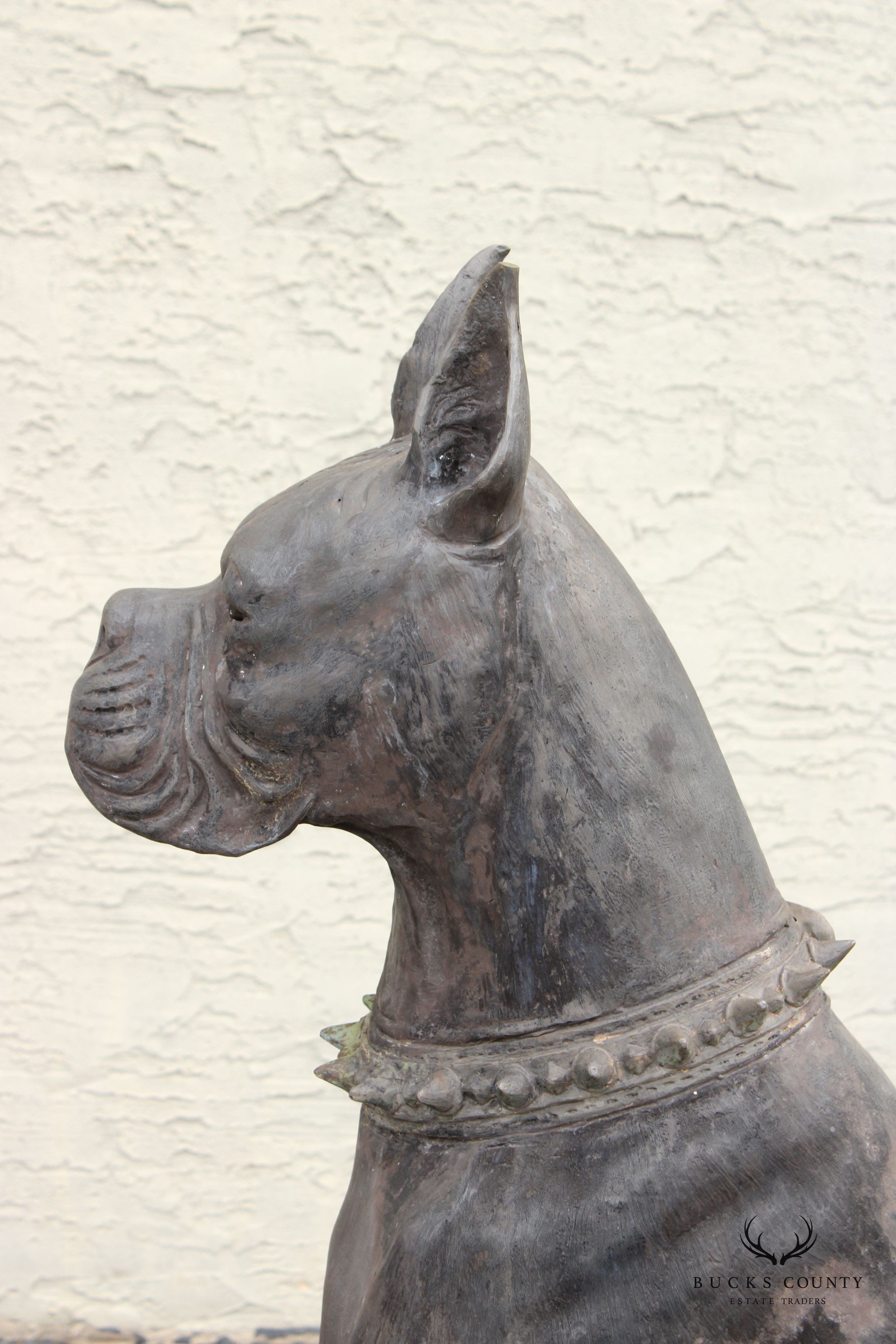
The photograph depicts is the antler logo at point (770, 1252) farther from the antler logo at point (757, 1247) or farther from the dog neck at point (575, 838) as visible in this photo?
the dog neck at point (575, 838)

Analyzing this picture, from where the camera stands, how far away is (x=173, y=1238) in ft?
6.82

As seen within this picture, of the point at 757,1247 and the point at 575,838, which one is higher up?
the point at 575,838

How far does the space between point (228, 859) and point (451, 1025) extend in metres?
1.42

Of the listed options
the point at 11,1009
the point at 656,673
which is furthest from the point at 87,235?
the point at 656,673

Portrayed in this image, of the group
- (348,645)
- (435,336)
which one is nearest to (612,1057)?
(348,645)

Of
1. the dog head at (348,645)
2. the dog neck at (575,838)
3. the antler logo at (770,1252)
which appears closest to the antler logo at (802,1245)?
the antler logo at (770,1252)

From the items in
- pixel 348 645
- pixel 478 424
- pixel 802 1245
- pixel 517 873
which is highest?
pixel 478 424

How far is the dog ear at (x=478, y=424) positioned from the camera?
608 mm

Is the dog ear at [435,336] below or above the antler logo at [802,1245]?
above

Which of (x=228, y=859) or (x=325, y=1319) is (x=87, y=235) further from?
(x=325, y=1319)

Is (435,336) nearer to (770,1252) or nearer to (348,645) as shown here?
(348,645)

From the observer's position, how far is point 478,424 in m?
0.63

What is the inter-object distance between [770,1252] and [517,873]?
0.84 feet

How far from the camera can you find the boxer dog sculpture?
0.63m
